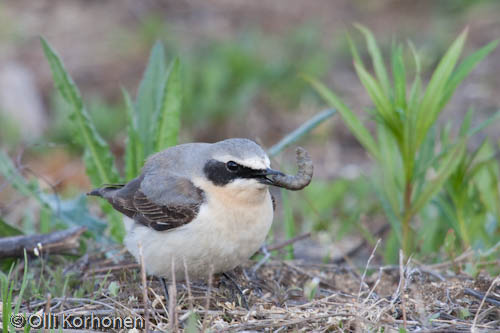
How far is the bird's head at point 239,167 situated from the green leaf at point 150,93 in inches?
65.3

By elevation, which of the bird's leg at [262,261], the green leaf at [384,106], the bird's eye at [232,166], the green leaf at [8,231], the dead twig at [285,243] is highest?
the green leaf at [384,106]

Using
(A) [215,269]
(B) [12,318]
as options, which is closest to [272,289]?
(A) [215,269]

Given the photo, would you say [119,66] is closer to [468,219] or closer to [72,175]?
[72,175]

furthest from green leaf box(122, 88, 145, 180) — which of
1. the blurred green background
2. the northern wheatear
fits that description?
the blurred green background

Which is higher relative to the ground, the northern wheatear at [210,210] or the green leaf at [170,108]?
the green leaf at [170,108]

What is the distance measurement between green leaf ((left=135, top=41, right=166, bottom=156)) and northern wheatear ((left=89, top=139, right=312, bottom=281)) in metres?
1.35

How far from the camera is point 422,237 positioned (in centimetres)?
602

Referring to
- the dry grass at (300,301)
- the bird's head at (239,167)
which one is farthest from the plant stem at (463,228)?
the bird's head at (239,167)

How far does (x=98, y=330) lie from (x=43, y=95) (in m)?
7.21

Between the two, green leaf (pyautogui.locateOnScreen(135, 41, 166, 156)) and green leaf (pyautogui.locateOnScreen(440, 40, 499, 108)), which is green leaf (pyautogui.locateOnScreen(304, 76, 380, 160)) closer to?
green leaf (pyautogui.locateOnScreen(440, 40, 499, 108))

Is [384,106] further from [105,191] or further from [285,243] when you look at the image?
[105,191]

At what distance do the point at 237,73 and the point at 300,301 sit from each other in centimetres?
594

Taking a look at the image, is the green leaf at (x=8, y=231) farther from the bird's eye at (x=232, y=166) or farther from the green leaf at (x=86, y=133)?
the bird's eye at (x=232, y=166)

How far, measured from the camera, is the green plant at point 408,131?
221 inches
